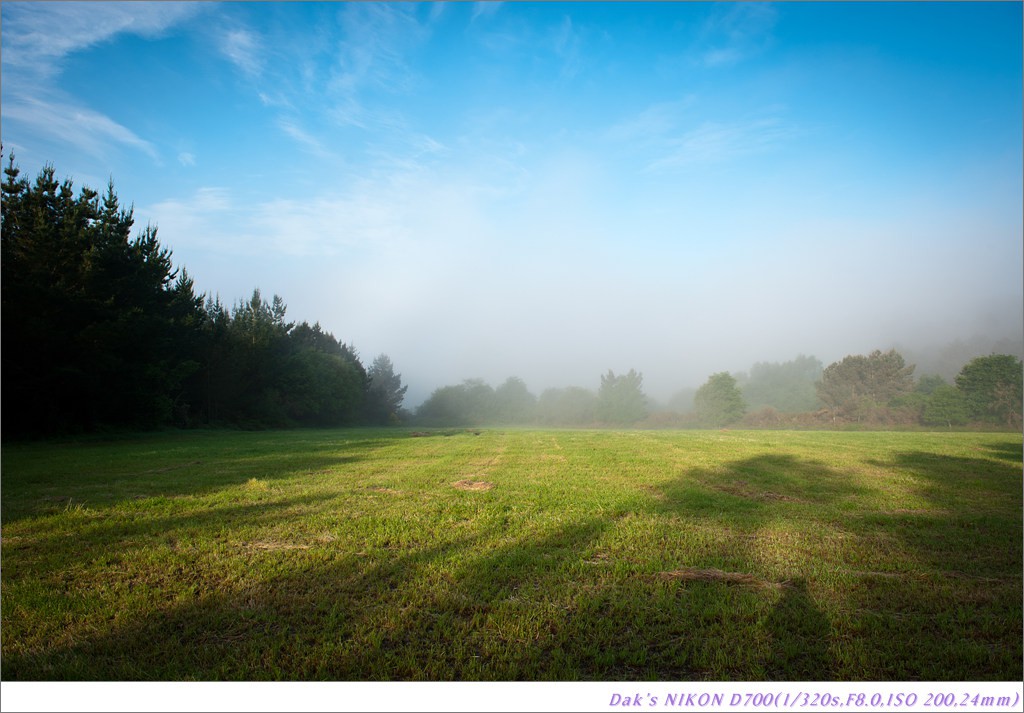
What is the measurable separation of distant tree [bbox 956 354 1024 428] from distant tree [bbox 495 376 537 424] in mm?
68466

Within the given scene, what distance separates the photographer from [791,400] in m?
83.1

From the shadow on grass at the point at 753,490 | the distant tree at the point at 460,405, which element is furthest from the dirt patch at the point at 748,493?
the distant tree at the point at 460,405

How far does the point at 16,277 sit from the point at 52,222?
17.8ft

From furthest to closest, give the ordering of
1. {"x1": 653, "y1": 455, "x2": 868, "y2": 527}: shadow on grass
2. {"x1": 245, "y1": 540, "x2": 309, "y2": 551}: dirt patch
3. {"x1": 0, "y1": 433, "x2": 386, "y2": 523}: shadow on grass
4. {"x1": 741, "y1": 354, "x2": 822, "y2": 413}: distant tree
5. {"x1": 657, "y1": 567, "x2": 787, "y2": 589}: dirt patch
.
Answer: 1. {"x1": 741, "y1": 354, "x2": 822, "y2": 413}: distant tree
2. {"x1": 0, "y1": 433, "x2": 386, "y2": 523}: shadow on grass
3. {"x1": 653, "y1": 455, "x2": 868, "y2": 527}: shadow on grass
4. {"x1": 245, "y1": 540, "x2": 309, "y2": 551}: dirt patch
5. {"x1": 657, "y1": 567, "x2": 787, "y2": 589}: dirt patch

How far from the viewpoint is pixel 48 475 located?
35.7 feet

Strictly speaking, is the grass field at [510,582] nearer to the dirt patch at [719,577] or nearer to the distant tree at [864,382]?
the dirt patch at [719,577]

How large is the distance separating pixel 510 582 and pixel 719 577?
6.97 feet

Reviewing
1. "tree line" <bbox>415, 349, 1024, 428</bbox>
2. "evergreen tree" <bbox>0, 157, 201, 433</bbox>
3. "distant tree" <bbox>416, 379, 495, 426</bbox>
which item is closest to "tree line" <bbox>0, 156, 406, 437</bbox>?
"evergreen tree" <bbox>0, 157, 201, 433</bbox>

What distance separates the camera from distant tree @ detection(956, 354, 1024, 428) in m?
39.8

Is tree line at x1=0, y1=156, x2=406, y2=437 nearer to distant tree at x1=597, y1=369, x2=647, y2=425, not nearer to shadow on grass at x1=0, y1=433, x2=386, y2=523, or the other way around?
shadow on grass at x1=0, y1=433, x2=386, y2=523

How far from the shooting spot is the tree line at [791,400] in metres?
41.9

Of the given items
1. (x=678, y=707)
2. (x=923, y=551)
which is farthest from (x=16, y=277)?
(x=923, y=551)

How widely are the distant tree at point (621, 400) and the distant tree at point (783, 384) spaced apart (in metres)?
19.9

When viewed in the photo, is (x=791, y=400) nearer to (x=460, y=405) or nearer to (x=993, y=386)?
(x=993, y=386)
